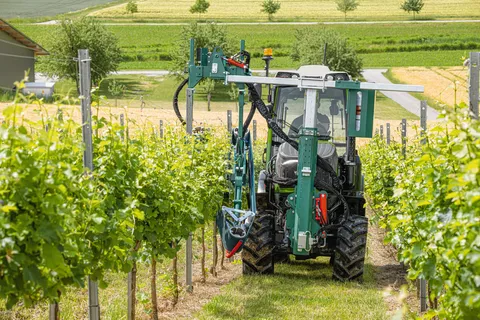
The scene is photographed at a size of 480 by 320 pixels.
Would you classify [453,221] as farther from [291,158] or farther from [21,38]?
[21,38]

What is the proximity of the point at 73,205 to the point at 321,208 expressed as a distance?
5.47 meters

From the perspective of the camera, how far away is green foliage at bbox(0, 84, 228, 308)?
13.1 ft

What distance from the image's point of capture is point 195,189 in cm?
849

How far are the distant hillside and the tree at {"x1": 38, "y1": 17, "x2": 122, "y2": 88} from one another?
2899 cm

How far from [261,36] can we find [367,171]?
188 feet

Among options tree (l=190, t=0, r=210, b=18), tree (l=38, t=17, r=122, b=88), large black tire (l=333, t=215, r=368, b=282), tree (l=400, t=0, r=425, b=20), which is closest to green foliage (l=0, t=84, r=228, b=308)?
large black tire (l=333, t=215, r=368, b=282)

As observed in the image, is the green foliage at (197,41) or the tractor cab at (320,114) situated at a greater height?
the tractor cab at (320,114)

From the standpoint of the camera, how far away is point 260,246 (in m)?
9.86

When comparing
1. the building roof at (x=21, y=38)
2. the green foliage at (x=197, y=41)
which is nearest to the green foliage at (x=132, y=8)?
the green foliage at (x=197, y=41)

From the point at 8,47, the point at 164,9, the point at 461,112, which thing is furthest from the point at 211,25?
the point at 461,112

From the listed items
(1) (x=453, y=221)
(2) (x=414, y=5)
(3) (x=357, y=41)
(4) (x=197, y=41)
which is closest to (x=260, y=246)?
(1) (x=453, y=221)

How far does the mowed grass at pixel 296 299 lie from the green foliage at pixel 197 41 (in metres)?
43.2

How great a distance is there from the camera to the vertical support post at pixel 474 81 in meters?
5.68

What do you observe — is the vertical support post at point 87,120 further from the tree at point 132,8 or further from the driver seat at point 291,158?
the tree at point 132,8
